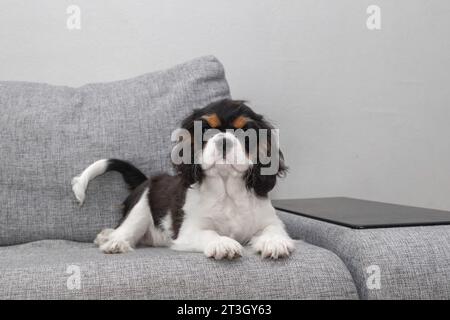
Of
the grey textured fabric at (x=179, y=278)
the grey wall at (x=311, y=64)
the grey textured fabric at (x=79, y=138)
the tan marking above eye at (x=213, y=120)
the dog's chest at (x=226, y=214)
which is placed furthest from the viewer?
the grey wall at (x=311, y=64)

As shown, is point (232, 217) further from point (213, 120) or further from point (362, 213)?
point (362, 213)

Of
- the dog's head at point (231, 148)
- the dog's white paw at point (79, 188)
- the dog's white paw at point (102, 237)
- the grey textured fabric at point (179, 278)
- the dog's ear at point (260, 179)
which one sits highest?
the dog's head at point (231, 148)

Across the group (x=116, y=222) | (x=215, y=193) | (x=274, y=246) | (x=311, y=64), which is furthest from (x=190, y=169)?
(x=311, y=64)

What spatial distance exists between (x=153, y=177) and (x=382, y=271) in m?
1.09

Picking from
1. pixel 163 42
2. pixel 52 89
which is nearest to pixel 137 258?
pixel 52 89

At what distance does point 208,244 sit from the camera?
69.7 inches

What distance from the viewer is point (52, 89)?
2.64m

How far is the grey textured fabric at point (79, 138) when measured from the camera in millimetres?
2389

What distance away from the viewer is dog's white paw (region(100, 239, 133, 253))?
2016 mm

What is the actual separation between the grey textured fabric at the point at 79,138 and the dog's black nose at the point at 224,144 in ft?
2.09

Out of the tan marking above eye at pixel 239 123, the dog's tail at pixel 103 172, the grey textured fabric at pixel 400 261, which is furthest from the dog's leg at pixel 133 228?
the grey textured fabric at pixel 400 261

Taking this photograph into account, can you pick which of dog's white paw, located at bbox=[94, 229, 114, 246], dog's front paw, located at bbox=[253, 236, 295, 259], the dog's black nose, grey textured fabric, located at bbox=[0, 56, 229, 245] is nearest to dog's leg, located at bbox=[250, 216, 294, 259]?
dog's front paw, located at bbox=[253, 236, 295, 259]

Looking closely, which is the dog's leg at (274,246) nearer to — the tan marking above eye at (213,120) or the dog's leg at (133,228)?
the tan marking above eye at (213,120)

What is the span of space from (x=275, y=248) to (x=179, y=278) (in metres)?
0.32
